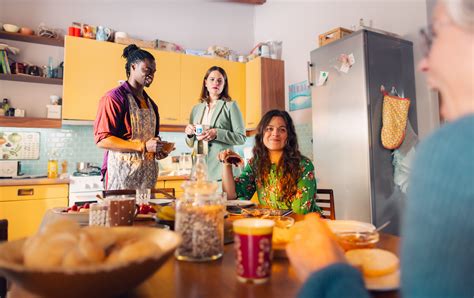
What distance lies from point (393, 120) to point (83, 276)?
2445mm

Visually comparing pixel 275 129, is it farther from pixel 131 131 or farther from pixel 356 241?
pixel 356 241

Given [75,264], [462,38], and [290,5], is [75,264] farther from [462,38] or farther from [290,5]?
[290,5]

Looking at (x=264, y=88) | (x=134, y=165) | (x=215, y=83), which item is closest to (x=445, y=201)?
(x=134, y=165)

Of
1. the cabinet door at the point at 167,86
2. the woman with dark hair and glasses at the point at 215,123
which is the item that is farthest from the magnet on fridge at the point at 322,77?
the cabinet door at the point at 167,86

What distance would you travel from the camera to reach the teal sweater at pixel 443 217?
0.33 metres

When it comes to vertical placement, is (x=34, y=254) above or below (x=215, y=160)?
below

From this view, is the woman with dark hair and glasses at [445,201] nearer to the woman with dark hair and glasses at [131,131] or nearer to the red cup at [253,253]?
the red cup at [253,253]

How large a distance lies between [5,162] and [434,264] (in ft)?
12.1

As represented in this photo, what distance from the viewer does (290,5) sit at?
391 cm

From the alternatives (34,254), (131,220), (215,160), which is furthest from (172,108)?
(34,254)

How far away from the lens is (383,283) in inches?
20.9

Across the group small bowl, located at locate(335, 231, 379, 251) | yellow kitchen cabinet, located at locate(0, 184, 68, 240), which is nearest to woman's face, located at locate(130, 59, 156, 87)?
yellow kitchen cabinet, located at locate(0, 184, 68, 240)

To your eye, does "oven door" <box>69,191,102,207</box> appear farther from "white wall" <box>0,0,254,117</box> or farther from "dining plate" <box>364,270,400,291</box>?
"dining plate" <box>364,270,400,291</box>

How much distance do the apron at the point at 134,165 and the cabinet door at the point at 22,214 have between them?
1.06 meters
